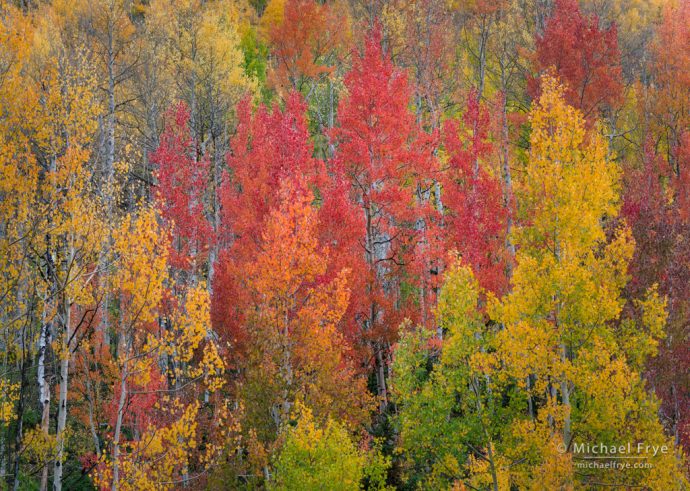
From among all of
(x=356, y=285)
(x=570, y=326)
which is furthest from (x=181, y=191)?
(x=570, y=326)

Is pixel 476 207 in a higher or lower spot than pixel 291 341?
higher

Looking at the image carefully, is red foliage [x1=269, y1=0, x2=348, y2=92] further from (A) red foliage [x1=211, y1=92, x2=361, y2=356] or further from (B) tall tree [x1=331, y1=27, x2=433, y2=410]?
(B) tall tree [x1=331, y1=27, x2=433, y2=410]

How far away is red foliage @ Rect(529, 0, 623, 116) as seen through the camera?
63.9ft

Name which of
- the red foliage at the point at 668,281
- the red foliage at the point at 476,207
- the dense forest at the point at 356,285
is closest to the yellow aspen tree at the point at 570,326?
the dense forest at the point at 356,285

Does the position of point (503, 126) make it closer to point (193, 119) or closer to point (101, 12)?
point (193, 119)

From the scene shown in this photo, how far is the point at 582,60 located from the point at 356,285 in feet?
35.4

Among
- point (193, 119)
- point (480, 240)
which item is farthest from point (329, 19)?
point (480, 240)

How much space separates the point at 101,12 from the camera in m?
18.6

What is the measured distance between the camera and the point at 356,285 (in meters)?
16.8

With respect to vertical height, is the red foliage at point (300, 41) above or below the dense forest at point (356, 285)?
above

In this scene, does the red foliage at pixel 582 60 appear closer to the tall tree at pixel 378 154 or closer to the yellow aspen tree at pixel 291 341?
the tall tree at pixel 378 154

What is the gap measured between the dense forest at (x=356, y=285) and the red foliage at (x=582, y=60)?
9 cm

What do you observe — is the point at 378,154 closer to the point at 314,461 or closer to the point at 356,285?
the point at 356,285

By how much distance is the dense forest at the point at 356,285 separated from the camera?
36.3ft
